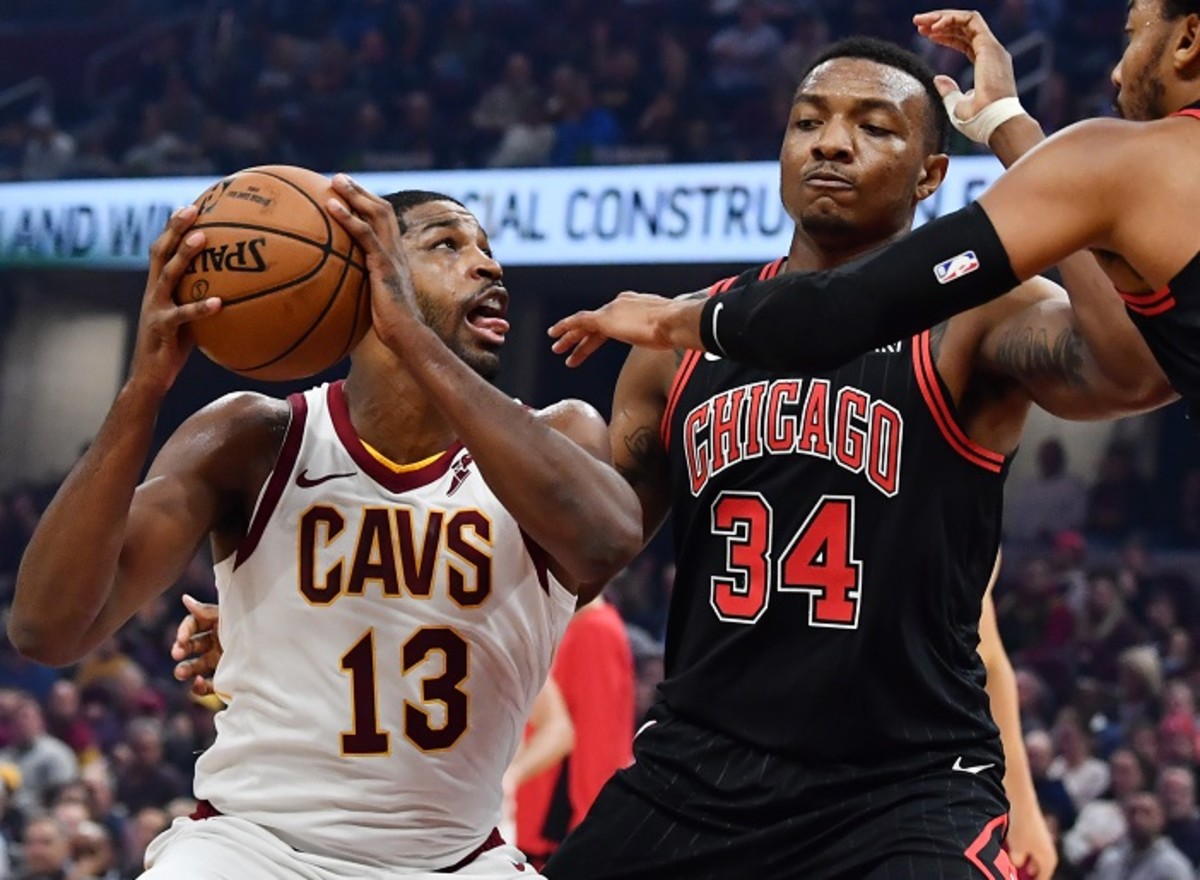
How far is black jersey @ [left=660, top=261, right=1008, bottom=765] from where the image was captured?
3.30 meters

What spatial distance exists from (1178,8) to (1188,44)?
0.18 ft

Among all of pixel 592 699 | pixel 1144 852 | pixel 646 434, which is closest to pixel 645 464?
pixel 646 434

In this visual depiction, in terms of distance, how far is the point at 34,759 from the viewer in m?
12.2

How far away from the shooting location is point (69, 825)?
10609mm

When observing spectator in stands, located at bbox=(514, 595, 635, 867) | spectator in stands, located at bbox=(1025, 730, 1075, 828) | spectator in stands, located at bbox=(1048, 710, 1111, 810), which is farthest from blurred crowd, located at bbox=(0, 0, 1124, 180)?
spectator in stands, located at bbox=(514, 595, 635, 867)

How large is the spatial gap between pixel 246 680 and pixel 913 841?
126 centimetres

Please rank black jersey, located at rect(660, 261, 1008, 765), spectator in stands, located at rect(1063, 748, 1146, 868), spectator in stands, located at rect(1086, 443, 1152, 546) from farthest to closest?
1. spectator in stands, located at rect(1086, 443, 1152, 546)
2. spectator in stands, located at rect(1063, 748, 1146, 868)
3. black jersey, located at rect(660, 261, 1008, 765)

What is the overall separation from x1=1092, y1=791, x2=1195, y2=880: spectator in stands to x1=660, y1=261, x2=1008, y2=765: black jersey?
18.5 feet

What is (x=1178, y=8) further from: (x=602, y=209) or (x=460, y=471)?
(x=602, y=209)

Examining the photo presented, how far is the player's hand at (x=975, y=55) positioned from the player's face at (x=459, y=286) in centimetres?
96

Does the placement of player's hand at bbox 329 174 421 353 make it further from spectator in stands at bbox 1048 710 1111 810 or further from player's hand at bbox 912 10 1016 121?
spectator in stands at bbox 1048 710 1111 810

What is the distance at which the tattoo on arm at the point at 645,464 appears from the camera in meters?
3.72

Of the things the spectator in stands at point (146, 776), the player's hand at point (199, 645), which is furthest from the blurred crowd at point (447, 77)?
the player's hand at point (199, 645)

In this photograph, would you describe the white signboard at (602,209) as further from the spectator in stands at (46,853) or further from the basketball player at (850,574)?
the basketball player at (850,574)
